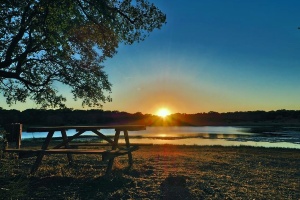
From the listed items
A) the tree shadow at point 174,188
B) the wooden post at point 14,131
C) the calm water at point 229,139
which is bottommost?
the calm water at point 229,139

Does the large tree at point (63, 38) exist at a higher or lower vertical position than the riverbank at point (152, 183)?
higher

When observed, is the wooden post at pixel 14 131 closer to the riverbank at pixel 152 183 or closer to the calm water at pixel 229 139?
the riverbank at pixel 152 183

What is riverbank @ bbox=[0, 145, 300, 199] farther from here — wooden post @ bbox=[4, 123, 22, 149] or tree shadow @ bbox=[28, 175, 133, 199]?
wooden post @ bbox=[4, 123, 22, 149]

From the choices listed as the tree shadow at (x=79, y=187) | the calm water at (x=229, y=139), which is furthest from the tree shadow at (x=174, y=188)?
the calm water at (x=229, y=139)

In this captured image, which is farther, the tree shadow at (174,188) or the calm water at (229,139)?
the calm water at (229,139)

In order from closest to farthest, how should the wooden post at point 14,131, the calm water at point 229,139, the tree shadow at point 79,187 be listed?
the tree shadow at point 79,187, the wooden post at point 14,131, the calm water at point 229,139

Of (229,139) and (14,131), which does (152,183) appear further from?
(229,139)

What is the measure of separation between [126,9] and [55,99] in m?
7.64

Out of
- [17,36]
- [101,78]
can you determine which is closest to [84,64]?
[101,78]

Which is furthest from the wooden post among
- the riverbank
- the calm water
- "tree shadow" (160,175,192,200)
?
the calm water

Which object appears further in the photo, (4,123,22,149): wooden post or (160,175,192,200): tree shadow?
(4,123,22,149): wooden post

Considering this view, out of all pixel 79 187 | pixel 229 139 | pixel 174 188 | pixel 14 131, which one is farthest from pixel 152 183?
pixel 229 139

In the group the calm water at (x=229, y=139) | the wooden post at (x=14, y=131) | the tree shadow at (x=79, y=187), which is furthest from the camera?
the calm water at (x=229, y=139)

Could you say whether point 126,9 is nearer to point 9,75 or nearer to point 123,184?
point 123,184
